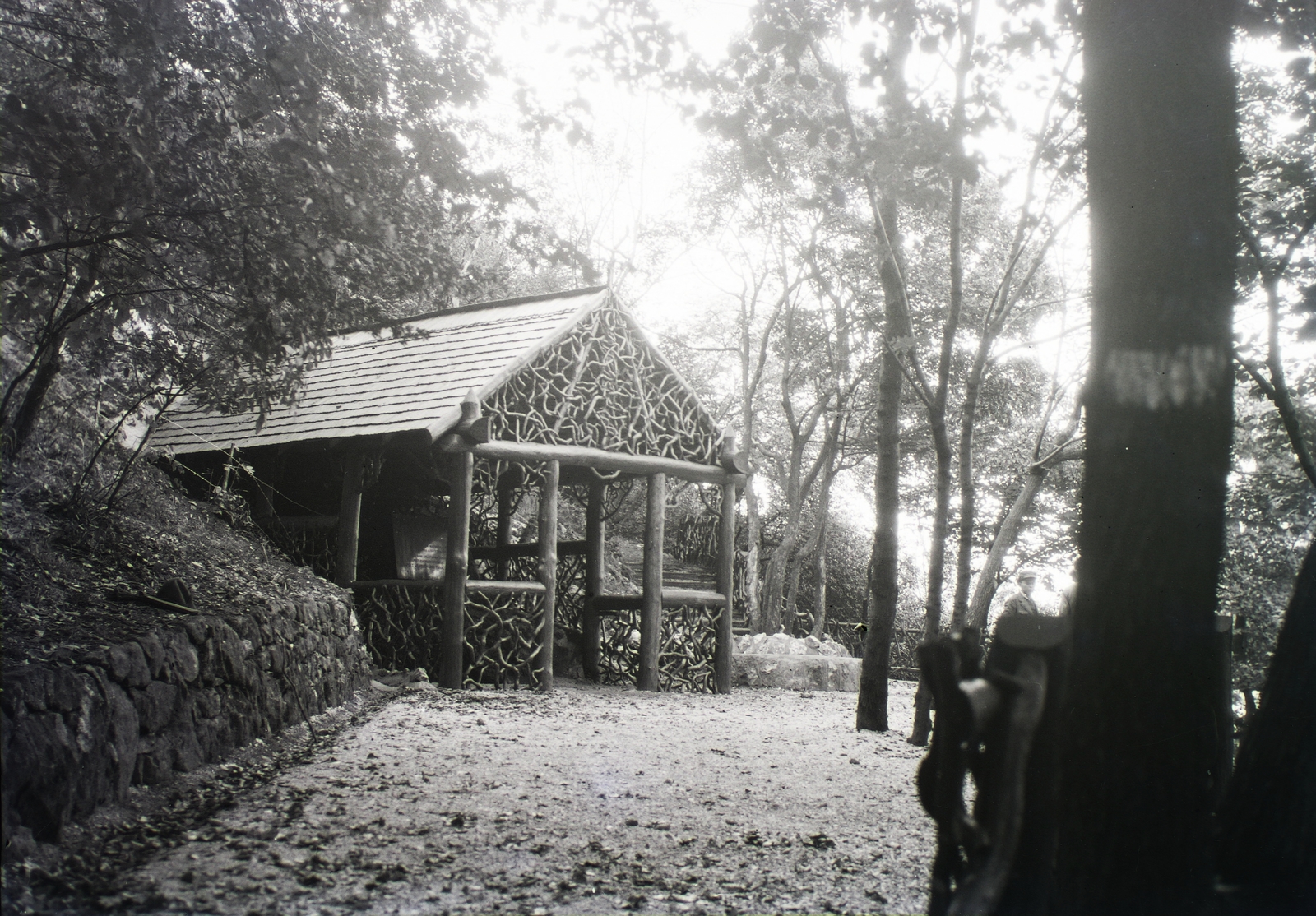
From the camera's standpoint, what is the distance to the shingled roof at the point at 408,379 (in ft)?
34.2

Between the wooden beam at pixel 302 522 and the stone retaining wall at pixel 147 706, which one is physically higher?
the wooden beam at pixel 302 522

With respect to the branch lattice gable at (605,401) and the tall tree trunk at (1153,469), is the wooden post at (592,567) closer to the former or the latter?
the branch lattice gable at (605,401)

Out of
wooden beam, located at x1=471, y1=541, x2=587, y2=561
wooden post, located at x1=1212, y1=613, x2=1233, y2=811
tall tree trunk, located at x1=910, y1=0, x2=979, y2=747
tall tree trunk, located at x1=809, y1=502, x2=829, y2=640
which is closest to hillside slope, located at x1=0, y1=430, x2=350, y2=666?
wooden beam, located at x1=471, y1=541, x2=587, y2=561

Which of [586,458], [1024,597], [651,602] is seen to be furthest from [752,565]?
[586,458]

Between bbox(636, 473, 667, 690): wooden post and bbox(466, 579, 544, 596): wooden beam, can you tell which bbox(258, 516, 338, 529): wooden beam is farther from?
bbox(636, 473, 667, 690): wooden post

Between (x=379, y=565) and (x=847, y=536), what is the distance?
51.6ft

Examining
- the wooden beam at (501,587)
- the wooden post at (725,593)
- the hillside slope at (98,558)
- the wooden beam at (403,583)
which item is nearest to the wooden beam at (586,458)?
the wooden post at (725,593)

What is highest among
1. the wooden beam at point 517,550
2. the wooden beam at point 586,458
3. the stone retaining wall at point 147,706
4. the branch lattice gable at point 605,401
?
the branch lattice gable at point 605,401

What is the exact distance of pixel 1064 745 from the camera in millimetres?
2740

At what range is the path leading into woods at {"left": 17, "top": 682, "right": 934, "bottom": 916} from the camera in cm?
358

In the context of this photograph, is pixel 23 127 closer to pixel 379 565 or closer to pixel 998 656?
pixel 998 656

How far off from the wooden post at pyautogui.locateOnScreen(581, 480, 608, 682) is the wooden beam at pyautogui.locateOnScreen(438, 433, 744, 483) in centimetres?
123

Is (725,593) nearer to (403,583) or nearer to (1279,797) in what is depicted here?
(403,583)

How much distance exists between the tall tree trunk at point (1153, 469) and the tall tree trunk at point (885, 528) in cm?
551
